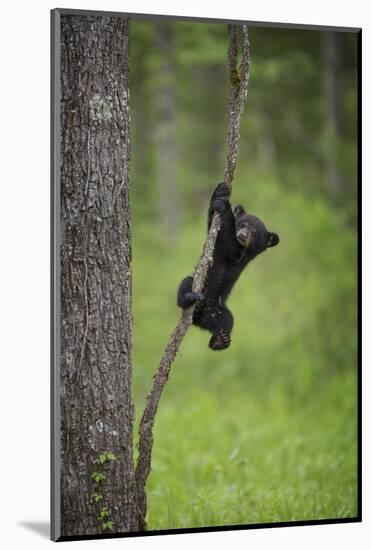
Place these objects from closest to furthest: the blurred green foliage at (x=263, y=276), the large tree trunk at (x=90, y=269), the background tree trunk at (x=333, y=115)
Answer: the large tree trunk at (x=90, y=269) < the blurred green foliage at (x=263, y=276) < the background tree trunk at (x=333, y=115)

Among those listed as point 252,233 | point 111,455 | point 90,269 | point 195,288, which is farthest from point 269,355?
point 90,269

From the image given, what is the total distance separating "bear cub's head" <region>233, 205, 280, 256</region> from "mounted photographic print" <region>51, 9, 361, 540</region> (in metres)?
0.02

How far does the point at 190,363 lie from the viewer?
10492mm

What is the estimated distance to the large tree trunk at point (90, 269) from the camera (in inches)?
188

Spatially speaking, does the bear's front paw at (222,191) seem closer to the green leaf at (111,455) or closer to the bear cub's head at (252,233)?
the bear cub's head at (252,233)

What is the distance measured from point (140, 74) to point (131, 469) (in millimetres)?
7501

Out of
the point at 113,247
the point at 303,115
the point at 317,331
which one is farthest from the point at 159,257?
the point at 113,247

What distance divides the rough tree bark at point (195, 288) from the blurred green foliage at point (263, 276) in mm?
1557

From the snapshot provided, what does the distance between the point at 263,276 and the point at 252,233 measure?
4879 millimetres

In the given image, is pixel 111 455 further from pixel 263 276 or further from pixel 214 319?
pixel 263 276

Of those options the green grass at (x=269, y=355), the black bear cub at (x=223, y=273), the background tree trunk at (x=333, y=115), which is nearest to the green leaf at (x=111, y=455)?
the black bear cub at (x=223, y=273)

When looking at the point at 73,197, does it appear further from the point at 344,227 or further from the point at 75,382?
the point at 344,227

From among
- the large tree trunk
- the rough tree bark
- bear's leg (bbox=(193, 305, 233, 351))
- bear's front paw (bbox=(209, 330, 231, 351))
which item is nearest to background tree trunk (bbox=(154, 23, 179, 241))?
bear's leg (bbox=(193, 305, 233, 351))

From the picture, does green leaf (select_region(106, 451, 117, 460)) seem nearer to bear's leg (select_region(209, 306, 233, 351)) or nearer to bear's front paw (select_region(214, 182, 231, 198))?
bear's leg (select_region(209, 306, 233, 351))
